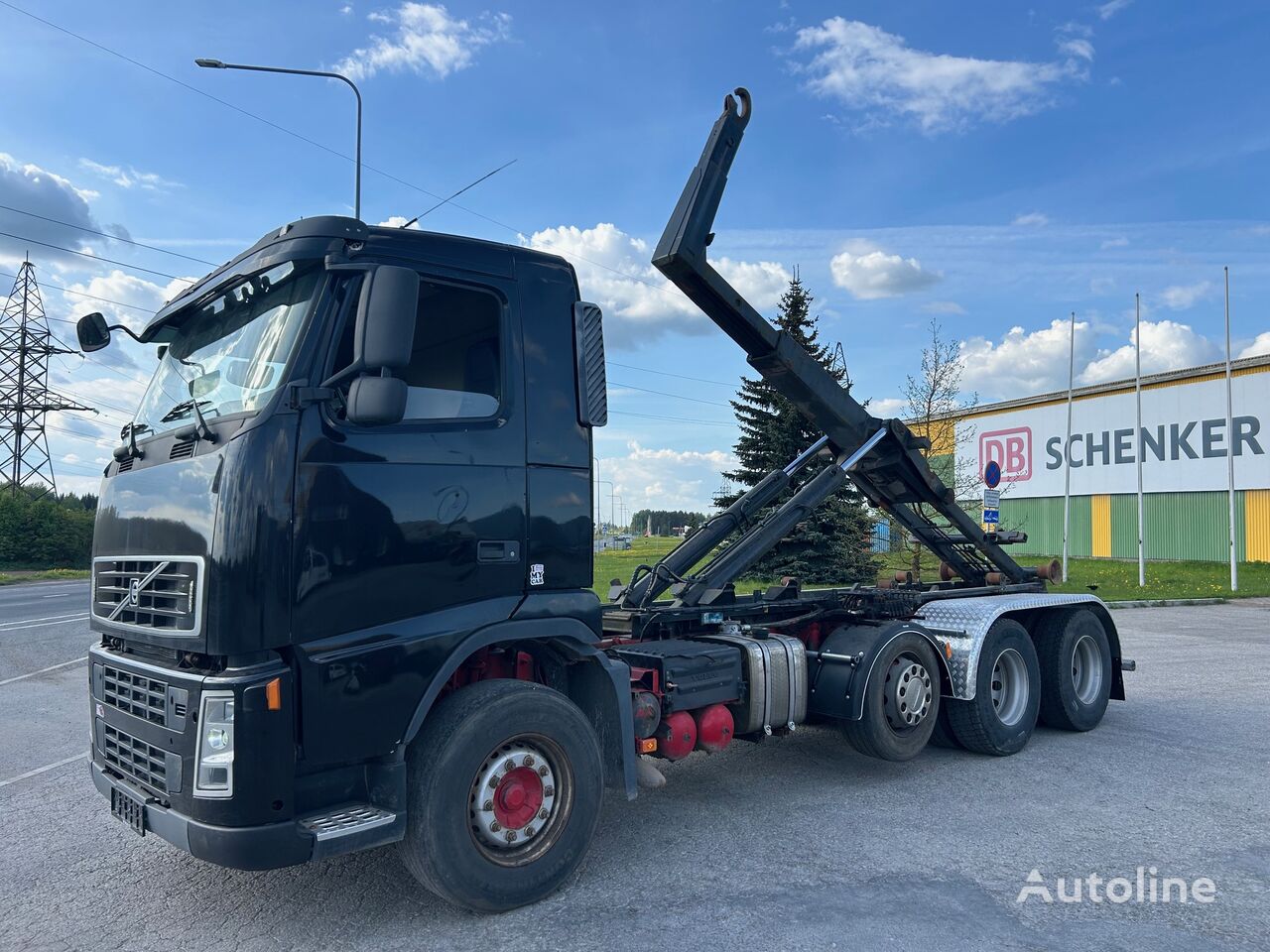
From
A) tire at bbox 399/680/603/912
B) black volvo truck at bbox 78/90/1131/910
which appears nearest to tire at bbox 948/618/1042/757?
black volvo truck at bbox 78/90/1131/910

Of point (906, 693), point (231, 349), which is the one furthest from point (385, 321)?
point (906, 693)

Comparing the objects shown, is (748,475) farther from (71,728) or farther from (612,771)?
→ (612,771)

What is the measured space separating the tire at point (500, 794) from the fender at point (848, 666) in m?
2.34

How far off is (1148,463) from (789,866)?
118 feet

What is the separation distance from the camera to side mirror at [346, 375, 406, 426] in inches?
145

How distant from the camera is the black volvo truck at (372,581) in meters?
3.59

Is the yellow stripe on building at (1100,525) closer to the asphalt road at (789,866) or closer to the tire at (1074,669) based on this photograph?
the tire at (1074,669)

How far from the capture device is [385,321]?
371 cm

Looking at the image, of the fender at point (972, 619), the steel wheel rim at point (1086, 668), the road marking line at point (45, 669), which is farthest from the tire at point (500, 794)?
the road marking line at point (45, 669)

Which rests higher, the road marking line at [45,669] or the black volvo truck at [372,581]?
the black volvo truck at [372,581]

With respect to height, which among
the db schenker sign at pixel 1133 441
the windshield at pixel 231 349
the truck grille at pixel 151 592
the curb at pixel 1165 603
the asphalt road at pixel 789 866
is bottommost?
the asphalt road at pixel 789 866

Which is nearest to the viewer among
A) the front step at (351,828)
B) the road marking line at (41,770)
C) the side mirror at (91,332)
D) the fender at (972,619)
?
the front step at (351,828)

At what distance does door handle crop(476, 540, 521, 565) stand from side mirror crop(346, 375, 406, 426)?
2.76 ft

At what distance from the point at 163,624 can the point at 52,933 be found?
143 cm
